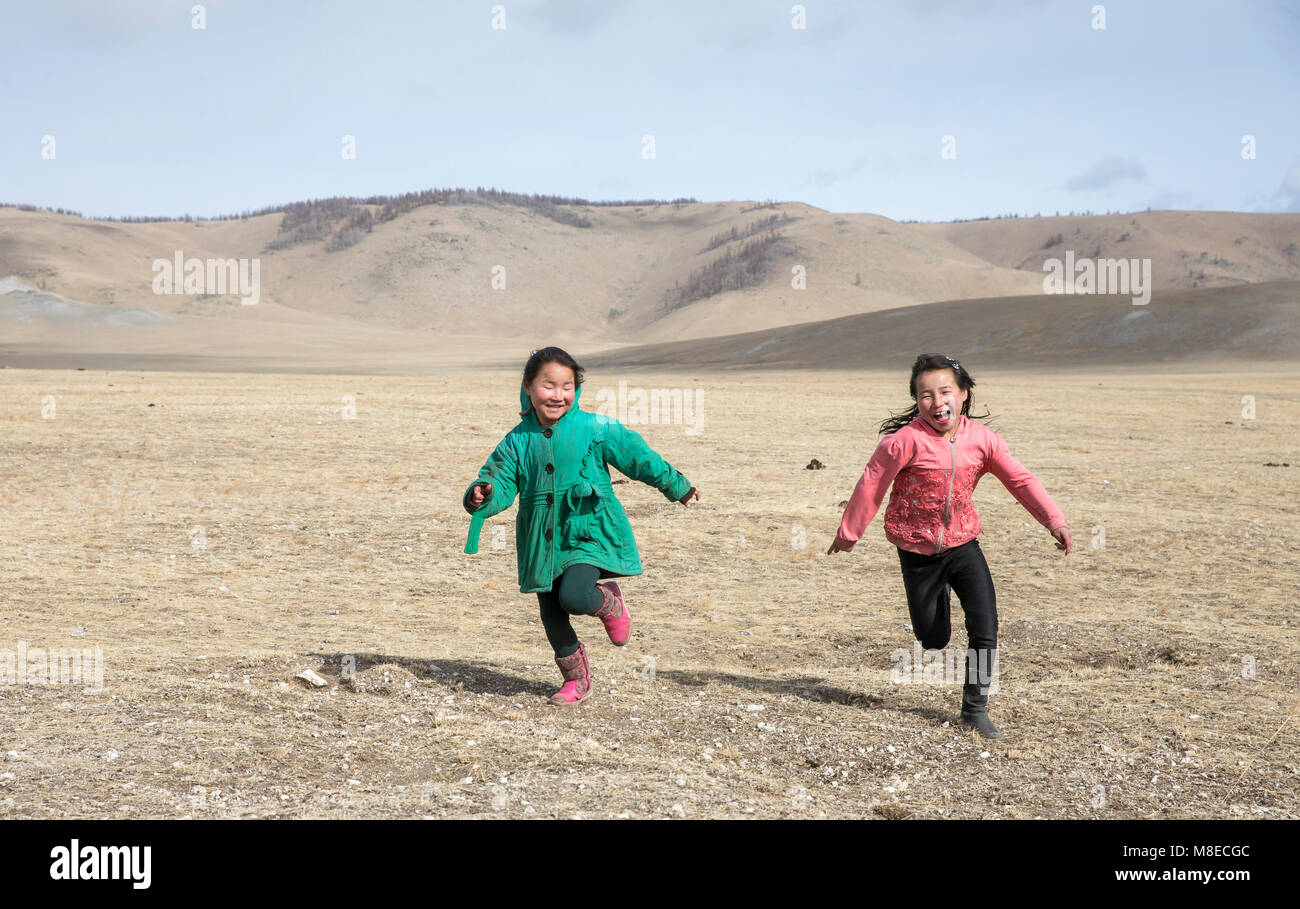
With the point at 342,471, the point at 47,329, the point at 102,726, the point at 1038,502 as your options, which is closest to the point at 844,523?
the point at 1038,502

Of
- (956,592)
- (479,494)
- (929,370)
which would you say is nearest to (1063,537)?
(956,592)

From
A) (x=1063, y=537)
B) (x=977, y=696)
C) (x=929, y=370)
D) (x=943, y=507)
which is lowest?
(x=977, y=696)

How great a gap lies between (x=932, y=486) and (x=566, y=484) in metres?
1.61

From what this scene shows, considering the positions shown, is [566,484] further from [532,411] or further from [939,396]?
[939,396]

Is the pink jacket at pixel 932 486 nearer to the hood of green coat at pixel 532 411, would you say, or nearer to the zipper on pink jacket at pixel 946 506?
the zipper on pink jacket at pixel 946 506

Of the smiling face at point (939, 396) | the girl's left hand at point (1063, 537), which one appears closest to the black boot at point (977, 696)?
the girl's left hand at point (1063, 537)

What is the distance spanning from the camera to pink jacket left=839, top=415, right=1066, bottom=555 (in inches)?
203

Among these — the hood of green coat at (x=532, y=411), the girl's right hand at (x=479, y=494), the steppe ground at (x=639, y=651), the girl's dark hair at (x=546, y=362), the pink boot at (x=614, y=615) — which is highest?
the girl's dark hair at (x=546, y=362)

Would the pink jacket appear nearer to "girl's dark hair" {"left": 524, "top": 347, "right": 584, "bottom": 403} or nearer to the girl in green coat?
the girl in green coat

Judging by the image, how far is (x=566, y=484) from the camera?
16.8ft

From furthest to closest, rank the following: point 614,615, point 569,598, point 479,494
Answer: point 614,615 < point 569,598 < point 479,494

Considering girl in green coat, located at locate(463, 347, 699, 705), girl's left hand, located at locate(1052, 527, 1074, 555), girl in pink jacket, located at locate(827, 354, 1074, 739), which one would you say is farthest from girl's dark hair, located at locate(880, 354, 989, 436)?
girl in green coat, located at locate(463, 347, 699, 705)

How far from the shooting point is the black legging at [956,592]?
17.1 feet

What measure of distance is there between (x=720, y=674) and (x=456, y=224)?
164 metres
